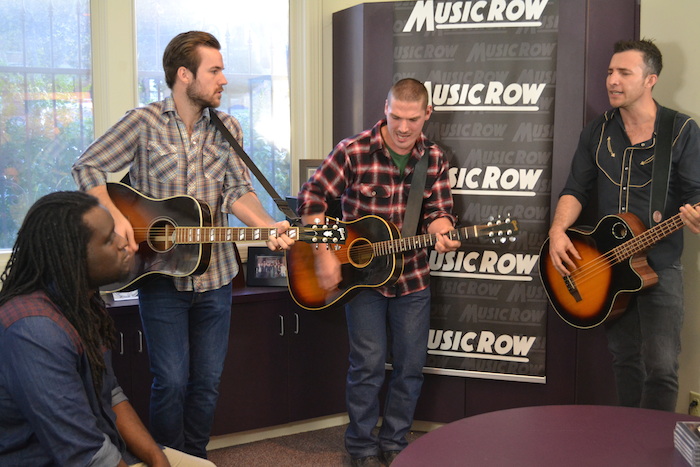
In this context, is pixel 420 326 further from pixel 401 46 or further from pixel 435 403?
pixel 401 46

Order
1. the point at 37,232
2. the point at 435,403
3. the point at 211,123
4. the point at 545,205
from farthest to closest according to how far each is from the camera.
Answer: the point at 435,403 → the point at 545,205 → the point at 211,123 → the point at 37,232

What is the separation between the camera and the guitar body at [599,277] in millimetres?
2892

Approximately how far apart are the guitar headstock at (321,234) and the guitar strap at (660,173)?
46.9 inches

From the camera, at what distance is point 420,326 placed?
326 centimetres

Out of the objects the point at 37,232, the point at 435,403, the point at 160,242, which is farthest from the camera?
the point at 435,403

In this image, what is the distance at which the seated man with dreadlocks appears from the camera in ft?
5.36

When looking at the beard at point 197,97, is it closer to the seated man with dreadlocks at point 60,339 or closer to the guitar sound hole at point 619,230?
the seated man with dreadlocks at point 60,339

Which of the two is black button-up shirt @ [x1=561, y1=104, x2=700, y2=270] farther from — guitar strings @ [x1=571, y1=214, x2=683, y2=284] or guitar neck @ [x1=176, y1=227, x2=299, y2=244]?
guitar neck @ [x1=176, y1=227, x2=299, y2=244]

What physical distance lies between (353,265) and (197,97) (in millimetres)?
907

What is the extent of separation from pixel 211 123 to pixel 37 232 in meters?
1.25

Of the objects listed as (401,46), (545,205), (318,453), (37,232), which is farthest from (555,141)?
(37,232)

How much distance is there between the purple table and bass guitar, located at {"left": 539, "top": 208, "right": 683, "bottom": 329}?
858 millimetres

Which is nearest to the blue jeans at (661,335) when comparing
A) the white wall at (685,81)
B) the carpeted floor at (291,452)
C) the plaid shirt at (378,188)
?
the white wall at (685,81)

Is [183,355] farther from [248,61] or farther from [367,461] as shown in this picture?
[248,61]
